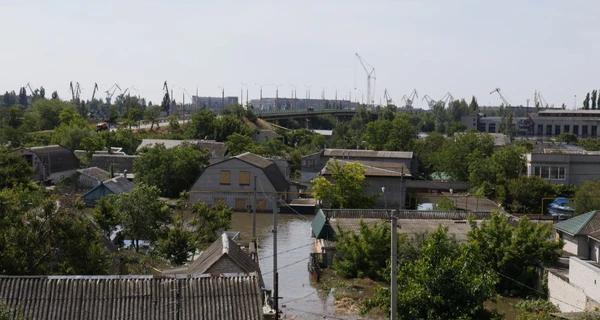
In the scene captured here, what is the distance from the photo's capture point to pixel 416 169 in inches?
1754

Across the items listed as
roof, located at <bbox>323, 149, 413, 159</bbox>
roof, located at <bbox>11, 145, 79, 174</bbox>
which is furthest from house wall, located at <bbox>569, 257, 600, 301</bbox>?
roof, located at <bbox>11, 145, 79, 174</bbox>

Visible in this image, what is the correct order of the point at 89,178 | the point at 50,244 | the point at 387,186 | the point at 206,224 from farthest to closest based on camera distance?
the point at 89,178, the point at 387,186, the point at 206,224, the point at 50,244

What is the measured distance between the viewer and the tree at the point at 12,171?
97.6 feet

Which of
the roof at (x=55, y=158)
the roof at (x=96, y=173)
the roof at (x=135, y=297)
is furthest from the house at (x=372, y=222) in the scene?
the roof at (x=55, y=158)

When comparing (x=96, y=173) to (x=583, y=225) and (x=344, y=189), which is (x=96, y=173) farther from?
(x=583, y=225)

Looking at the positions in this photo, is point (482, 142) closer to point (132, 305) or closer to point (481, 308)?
point (481, 308)

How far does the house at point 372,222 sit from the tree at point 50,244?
9.88 metres

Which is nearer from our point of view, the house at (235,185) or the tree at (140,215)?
the tree at (140,215)

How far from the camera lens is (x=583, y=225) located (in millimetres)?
20391

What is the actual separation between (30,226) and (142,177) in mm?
22464

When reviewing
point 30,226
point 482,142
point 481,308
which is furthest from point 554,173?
point 30,226

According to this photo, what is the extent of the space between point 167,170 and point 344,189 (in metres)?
10.1

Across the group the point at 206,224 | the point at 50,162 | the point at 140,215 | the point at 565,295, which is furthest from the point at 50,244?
the point at 50,162

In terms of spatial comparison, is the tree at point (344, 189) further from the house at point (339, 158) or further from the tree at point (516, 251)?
the house at point (339, 158)
